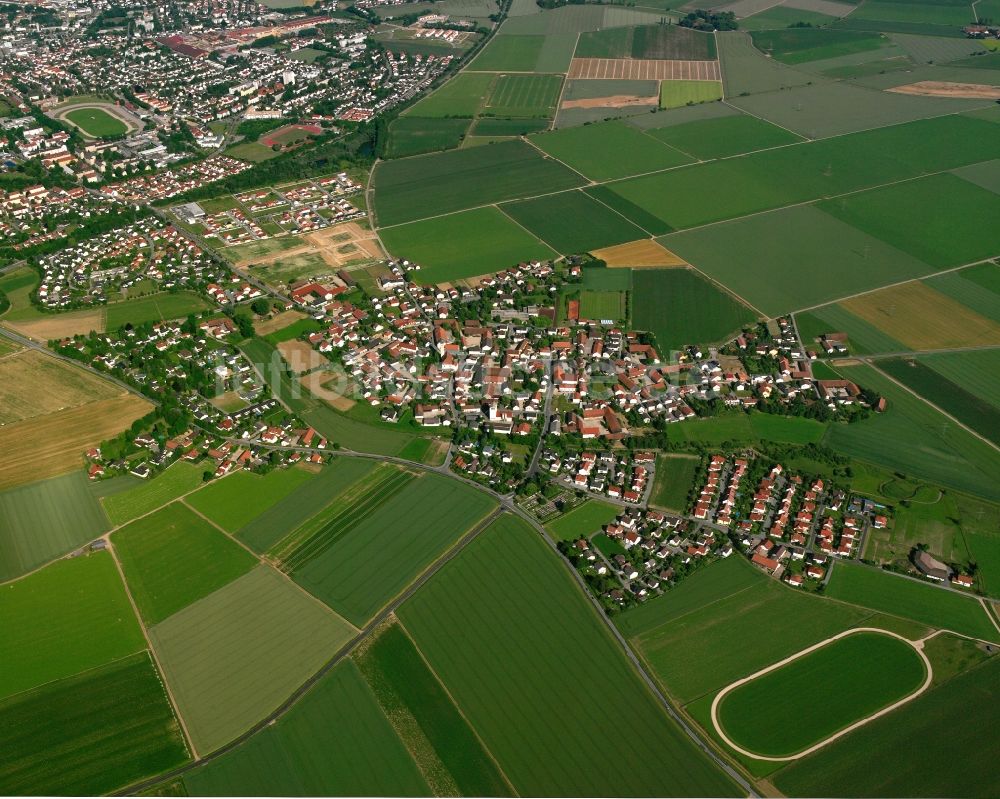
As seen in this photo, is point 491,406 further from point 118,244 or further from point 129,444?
point 118,244

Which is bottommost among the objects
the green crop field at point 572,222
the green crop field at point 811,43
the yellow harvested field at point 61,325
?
the yellow harvested field at point 61,325

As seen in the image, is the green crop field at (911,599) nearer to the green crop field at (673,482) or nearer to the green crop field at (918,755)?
the green crop field at (918,755)

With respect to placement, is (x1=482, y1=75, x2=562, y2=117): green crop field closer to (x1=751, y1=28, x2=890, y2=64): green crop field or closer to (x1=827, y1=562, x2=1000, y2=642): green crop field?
(x1=751, y1=28, x2=890, y2=64): green crop field

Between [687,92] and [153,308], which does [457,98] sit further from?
[153,308]

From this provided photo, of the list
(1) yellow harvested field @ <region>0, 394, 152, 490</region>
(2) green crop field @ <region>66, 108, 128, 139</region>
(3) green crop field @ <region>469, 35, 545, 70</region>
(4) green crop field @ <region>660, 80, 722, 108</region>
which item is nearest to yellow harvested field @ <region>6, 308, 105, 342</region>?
(1) yellow harvested field @ <region>0, 394, 152, 490</region>

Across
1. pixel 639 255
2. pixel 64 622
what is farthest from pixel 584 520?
pixel 639 255

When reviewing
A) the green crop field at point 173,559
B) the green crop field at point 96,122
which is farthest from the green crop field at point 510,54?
the green crop field at point 173,559
